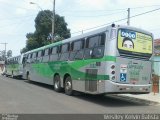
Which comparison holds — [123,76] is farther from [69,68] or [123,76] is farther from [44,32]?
[44,32]

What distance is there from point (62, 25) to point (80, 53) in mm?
39758

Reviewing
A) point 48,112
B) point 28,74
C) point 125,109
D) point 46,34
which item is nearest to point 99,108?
point 125,109

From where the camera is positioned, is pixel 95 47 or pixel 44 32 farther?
pixel 44 32

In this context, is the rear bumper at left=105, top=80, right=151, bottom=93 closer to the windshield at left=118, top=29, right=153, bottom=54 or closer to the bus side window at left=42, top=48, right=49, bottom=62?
the windshield at left=118, top=29, right=153, bottom=54

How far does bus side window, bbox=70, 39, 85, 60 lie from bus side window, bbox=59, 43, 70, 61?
81cm

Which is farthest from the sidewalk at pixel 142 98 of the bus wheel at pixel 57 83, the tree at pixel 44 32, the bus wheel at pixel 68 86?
the tree at pixel 44 32

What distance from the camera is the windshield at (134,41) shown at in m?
15.4

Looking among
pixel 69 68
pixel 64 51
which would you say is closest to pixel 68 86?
pixel 69 68

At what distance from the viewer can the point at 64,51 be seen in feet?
68.4

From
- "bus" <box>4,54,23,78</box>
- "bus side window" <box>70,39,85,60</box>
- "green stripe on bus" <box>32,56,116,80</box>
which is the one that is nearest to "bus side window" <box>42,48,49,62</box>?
"green stripe on bus" <box>32,56,116,80</box>

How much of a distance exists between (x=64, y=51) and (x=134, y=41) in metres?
6.08

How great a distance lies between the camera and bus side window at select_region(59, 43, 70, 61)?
796 inches

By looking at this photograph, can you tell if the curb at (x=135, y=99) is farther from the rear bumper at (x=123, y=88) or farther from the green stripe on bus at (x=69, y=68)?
the green stripe on bus at (x=69, y=68)

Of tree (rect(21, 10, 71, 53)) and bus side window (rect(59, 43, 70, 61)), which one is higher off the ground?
tree (rect(21, 10, 71, 53))
